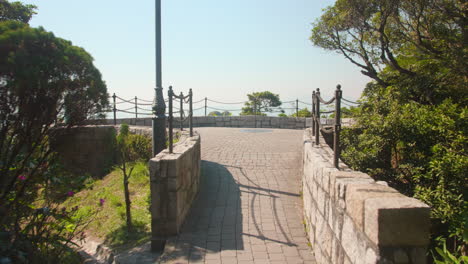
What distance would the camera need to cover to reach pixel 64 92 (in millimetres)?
3438

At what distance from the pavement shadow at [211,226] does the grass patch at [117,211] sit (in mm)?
780

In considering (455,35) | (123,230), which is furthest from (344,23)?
(123,230)

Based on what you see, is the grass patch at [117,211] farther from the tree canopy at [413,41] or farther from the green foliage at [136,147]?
the tree canopy at [413,41]

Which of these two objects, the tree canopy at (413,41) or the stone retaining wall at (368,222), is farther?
the tree canopy at (413,41)

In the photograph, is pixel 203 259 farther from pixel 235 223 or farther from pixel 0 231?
pixel 0 231

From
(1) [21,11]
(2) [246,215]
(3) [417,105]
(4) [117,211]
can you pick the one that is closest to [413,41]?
(3) [417,105]

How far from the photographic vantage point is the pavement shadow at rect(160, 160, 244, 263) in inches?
160

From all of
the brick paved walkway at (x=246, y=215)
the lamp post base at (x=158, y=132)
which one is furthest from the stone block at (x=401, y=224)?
the lamp post base at (x=158, y=132)

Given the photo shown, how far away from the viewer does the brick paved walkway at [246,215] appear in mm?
4016

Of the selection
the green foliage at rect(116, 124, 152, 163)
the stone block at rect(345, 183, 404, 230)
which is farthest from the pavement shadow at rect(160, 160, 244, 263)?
the green foliage at rect(116, 124, 152, 163)

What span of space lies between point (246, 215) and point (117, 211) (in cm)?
251

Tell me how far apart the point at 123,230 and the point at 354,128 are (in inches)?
186

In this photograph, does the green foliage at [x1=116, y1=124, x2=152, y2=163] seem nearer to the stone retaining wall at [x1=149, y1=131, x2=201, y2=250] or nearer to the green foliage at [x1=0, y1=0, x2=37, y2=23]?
the stone retaining wall at [x1=149, y1=131, x2=201, y2=250]

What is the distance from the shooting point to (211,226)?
4770mm
